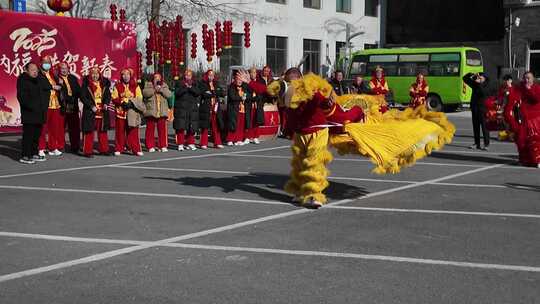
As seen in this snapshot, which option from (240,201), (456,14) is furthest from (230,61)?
(240,201)

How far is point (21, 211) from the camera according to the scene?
8750 millimetres

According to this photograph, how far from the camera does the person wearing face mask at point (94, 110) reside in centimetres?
1452

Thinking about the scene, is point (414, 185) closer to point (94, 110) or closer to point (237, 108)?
point (94, 110)

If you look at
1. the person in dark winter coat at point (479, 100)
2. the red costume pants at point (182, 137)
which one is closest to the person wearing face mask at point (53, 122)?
the red costume pants at point (182, 137)

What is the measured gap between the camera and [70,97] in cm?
1465

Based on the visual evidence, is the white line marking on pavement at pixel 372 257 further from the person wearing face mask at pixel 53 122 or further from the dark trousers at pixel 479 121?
the dark trousers at pixel 479 121

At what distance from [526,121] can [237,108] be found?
6.63 meters

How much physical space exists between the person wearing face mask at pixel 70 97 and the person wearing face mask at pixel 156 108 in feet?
4.57

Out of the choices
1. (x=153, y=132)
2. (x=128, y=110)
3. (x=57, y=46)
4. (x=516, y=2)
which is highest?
(x=516, y=2)

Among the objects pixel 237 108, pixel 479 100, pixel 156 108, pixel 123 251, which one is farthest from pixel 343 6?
pixel 123 251

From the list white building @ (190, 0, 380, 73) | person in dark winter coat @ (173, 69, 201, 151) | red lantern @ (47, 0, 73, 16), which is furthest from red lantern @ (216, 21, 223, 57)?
white building @ (190, 0, 380, 73)

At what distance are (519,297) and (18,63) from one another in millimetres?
13655

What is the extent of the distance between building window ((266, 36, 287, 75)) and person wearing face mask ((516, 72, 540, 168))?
26.5 metres

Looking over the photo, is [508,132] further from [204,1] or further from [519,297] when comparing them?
[204,1]
